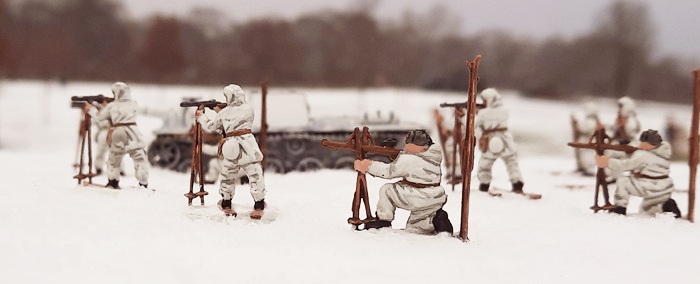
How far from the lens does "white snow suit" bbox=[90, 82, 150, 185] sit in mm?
7887

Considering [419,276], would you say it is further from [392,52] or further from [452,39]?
[452,39]

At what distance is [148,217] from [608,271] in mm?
4550

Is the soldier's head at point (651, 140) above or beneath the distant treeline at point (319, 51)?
beneath

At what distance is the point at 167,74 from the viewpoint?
2738 cm

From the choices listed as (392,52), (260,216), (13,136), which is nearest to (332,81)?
(392,52)

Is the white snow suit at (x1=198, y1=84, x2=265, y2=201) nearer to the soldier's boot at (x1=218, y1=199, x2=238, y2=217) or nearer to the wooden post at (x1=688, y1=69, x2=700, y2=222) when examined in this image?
the soldier's boot at (x1=218, y1=199, x2=238, y2=217)

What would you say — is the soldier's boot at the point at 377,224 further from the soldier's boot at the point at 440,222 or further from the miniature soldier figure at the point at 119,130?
the miniature soldier figure at the point at 119,130

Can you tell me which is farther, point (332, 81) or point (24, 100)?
point (332, 81)

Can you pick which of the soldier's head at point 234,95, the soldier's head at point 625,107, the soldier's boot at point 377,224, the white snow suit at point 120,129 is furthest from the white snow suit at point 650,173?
the white snow suit at point 120,129

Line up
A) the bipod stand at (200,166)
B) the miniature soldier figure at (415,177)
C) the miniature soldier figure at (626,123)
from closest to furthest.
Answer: the miniature soldier figure at (415,177) → the bipod stand at (200,166) → the miniature soldier figure at (626,123)

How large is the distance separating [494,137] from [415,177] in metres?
3.47

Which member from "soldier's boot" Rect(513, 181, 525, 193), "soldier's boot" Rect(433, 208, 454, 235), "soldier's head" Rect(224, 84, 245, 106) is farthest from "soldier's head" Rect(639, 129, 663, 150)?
"soldier's head" Rect(224, 84, 245, 106)

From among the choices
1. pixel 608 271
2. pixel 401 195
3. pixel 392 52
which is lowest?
pixel 608 271

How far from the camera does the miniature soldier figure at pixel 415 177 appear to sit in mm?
5895
